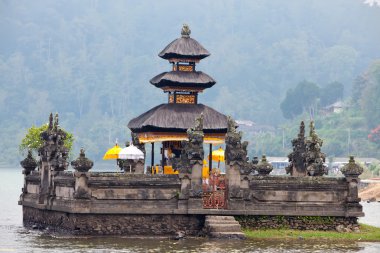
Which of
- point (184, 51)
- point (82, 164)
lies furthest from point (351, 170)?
point (184, 51)

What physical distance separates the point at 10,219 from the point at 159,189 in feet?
79.6

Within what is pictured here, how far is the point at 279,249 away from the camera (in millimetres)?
54625

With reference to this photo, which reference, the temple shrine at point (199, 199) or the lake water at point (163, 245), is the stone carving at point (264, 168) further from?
the lake water at point (163, 245)

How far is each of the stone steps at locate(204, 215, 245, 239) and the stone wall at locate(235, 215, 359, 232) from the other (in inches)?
42.3

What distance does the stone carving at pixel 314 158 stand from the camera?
65.7 metres

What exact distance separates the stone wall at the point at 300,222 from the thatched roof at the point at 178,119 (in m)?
8.42

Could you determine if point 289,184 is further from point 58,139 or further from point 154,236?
point 58,139

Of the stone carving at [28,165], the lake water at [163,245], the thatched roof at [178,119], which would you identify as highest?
the thatched roof at [178,119]

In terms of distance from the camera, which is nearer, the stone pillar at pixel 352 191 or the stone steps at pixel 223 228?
the stone steps at pixel 223 228

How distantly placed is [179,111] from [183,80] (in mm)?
1827

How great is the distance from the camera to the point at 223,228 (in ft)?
191

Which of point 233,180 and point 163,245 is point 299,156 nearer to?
point 233,180

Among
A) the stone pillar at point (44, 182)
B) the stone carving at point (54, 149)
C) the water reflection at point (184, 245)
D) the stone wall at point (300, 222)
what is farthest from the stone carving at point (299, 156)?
the stone pillar at point (44, 182)

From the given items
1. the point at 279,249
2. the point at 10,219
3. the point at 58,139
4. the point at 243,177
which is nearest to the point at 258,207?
the point at 243,177
